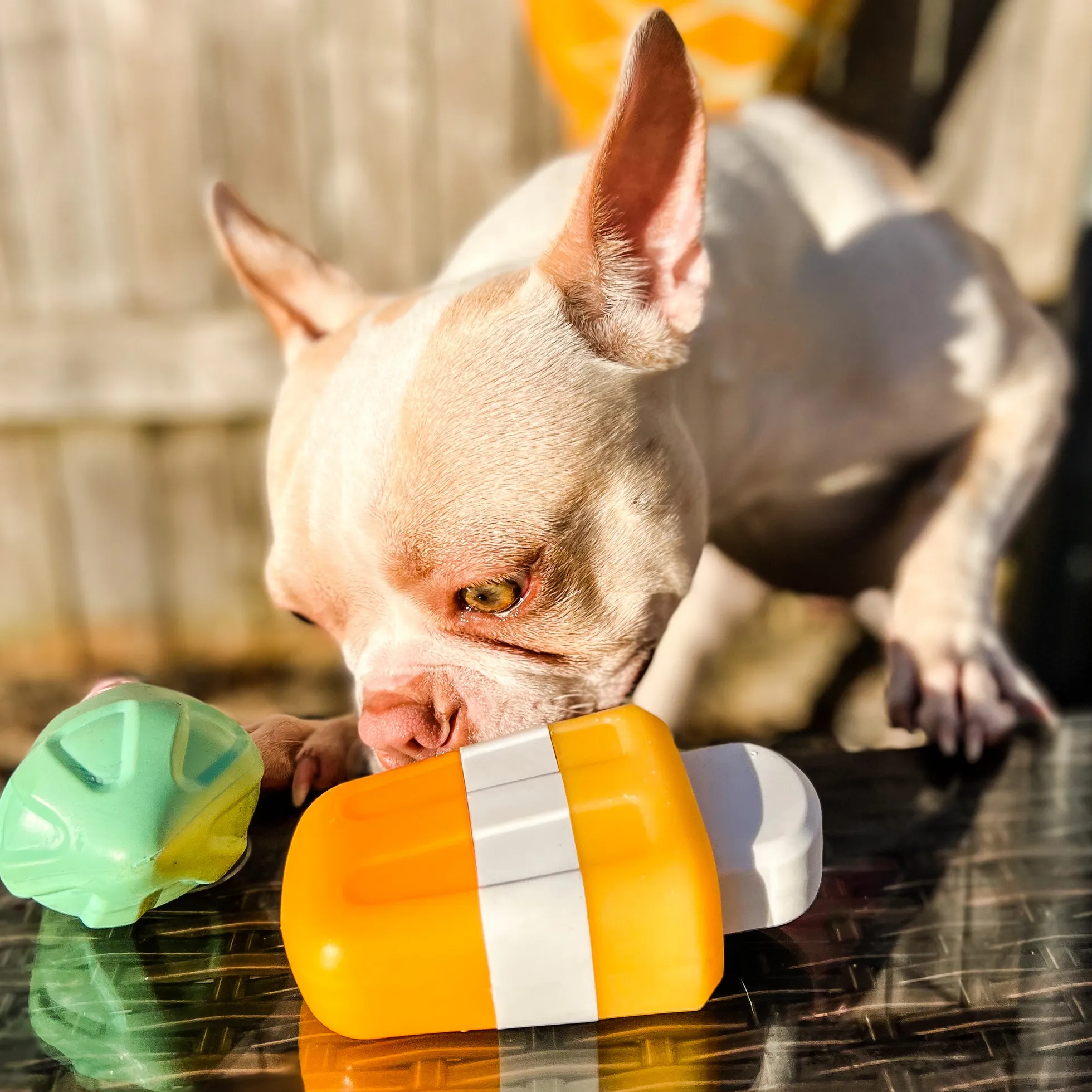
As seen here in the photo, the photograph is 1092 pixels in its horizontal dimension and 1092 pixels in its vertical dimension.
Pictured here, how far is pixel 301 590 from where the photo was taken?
109 centimetres

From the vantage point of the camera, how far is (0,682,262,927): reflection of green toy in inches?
29.9

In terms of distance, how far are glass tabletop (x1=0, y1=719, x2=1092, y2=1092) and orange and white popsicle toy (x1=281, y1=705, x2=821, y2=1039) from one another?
0.10ft

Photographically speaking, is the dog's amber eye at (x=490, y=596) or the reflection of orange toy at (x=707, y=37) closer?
the dog's amber eye at (x=490, y=596)

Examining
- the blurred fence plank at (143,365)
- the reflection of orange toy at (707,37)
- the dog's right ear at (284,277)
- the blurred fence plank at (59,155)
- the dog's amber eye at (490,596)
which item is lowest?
the blurred fence plank at (143,365)

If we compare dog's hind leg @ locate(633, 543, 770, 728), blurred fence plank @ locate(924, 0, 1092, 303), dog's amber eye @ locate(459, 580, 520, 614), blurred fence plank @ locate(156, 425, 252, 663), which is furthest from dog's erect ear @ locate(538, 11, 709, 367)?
blurred fence plank @ locate(156, 425, 252, 663)

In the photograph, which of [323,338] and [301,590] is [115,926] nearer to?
[301,590]

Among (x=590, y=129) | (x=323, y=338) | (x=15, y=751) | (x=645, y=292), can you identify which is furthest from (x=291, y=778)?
(x=590, y=129)

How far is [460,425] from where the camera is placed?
97cm

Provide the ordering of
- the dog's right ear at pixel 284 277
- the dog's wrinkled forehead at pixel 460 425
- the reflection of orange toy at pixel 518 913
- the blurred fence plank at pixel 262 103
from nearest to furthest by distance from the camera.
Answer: the reflection of orange toy at pixel 518 913 → the dog's wrinkled forehead at pixel 460 425 → the dog's right ear at pixel 284 277 → the blurred fence plank at pixel 262 103

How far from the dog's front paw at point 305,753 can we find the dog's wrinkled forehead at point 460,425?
8.0 inches

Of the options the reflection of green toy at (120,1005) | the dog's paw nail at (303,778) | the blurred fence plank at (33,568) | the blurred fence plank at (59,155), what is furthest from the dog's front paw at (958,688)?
the blurred fence plank at (33,568)

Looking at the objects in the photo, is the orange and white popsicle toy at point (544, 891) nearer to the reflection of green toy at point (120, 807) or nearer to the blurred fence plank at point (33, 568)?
the reflection of green toy at point (120, 807)

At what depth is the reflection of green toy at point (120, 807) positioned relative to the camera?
0.76m

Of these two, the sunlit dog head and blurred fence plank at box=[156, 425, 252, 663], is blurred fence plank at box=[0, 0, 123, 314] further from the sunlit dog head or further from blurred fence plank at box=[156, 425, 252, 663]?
the sunlit dog head
